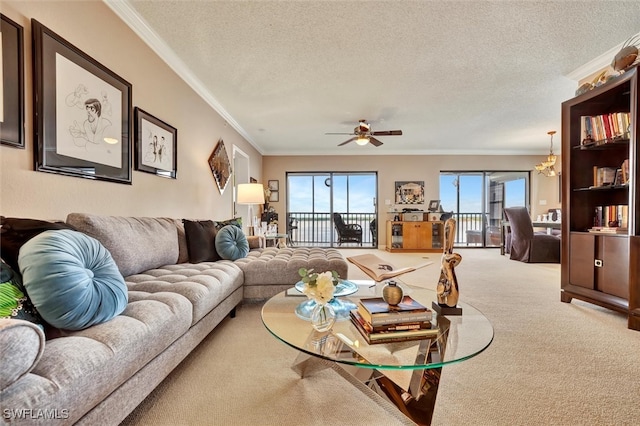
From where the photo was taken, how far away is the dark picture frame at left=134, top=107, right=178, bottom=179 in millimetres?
2396

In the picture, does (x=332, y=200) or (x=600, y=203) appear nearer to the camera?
(x=600, y=203)

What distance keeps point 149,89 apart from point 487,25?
293 cm

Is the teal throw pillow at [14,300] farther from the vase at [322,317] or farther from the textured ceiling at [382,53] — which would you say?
the textured ceiling at [382,53]

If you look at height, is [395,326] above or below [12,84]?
below

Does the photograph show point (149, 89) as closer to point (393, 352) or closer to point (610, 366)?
point (393, 352)

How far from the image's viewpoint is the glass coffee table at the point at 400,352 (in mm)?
1008

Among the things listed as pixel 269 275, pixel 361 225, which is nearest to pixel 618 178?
pixel 269 275

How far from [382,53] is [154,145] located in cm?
230

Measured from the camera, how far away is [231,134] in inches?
183

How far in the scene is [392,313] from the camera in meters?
1.18

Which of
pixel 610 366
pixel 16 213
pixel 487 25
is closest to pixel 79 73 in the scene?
pixel 16 213

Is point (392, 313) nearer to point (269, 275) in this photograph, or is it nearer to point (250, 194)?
point (269, 275)

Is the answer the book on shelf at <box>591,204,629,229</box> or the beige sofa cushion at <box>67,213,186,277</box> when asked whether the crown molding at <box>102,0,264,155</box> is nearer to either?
the beige sofa cushion at <box>67,213,186,277</box>

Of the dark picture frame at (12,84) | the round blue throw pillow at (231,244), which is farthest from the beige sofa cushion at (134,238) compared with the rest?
the dark picture frame at (12,84)
